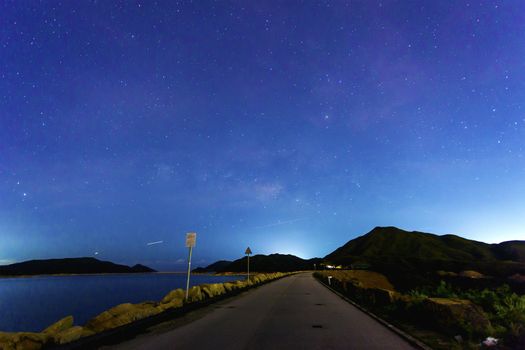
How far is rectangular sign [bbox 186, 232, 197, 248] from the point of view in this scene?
56.1ft

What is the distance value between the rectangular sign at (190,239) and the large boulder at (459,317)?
10284 millimetres

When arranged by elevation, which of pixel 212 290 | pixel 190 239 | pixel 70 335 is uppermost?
pixel 190 239

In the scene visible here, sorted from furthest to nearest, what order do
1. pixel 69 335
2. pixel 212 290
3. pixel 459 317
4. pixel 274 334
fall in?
1. pixel 212 290
2. pixel 274 334
3. pixel 459 317
4. pixel 69 335

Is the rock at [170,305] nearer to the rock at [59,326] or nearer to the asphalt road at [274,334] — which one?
the asphalt road at [274,334]

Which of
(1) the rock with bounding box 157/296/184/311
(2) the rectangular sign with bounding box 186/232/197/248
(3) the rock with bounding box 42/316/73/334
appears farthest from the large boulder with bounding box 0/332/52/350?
(2) the rectangular sign with bounding box 186/232/197/248

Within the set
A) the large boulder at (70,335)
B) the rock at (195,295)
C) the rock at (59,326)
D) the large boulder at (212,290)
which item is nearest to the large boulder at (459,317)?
the large boulder at (70,335)

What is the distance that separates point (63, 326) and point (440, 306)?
10.4 m

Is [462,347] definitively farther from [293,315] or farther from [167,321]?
[167,321]

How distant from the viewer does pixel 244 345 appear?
839 cm

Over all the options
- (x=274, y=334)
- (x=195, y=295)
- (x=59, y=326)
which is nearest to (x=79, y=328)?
(x=59, y=326)

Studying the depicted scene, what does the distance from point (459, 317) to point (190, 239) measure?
11398 mm

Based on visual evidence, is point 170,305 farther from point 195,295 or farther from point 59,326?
point 59,326

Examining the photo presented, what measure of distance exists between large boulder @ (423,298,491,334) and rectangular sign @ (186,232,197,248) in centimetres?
1028

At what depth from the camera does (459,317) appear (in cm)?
961
